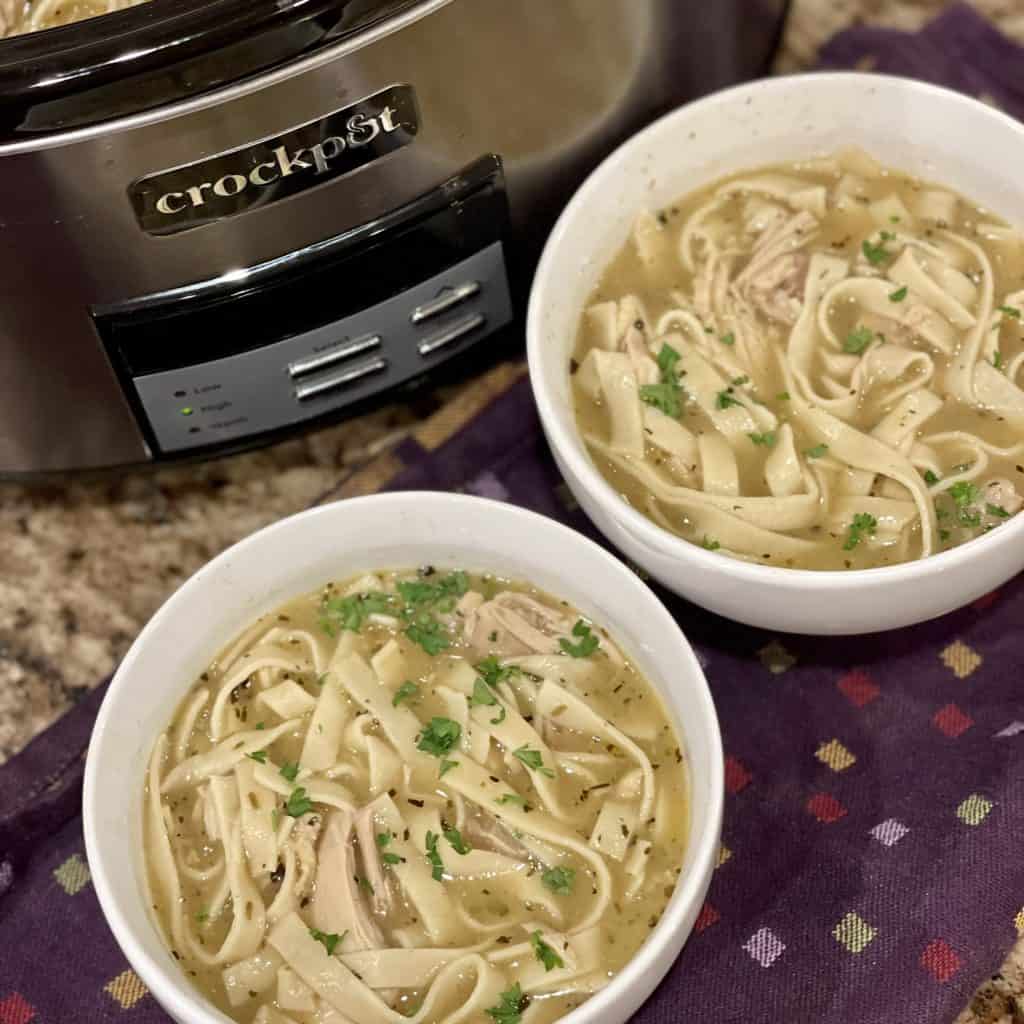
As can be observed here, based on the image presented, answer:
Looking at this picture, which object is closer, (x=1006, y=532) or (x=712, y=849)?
(x=712, y=849)

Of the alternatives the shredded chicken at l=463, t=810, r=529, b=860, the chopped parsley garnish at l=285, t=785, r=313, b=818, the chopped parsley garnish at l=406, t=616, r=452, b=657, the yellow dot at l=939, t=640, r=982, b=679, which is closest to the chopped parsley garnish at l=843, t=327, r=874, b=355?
the yellow dot at l=939, t=640, r=982, b=679

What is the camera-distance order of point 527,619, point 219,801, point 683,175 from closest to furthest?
point 219,801 < point 527,619 < point 683,175

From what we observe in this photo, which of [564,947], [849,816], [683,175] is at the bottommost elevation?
[849,816]

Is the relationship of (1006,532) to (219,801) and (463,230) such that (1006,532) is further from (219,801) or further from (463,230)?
(219,801)

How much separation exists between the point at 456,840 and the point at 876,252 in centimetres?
83

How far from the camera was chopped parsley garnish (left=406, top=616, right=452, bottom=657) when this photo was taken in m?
1.43

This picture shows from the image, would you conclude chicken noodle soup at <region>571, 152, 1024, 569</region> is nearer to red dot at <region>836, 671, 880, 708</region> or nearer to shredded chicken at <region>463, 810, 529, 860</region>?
red dot at <region>836, 671, 880, 708</region>

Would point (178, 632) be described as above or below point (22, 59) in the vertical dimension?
below

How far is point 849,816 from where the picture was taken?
4.61ft

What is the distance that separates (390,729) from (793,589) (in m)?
0.41

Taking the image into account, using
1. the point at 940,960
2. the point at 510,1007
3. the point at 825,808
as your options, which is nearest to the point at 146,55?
the point at 510,1007

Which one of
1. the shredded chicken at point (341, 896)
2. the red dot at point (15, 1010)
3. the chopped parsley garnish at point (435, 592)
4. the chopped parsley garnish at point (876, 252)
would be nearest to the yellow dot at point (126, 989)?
the red dot at point (15, 1010)

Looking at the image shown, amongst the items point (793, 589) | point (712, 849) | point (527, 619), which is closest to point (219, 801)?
point (527, 619)

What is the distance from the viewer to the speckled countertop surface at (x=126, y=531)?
5.26 ft
